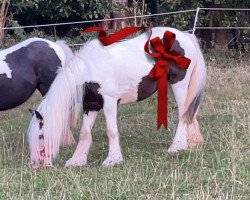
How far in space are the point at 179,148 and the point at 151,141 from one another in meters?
0.71

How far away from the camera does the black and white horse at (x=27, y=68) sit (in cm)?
667

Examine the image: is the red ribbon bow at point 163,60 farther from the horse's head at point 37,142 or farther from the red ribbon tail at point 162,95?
the horse's head at point 37,142

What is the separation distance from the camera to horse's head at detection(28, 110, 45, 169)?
18.2 ft

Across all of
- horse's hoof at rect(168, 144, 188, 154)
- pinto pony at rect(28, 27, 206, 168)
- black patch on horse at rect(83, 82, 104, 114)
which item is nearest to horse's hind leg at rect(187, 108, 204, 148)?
pinto pony at rect(28, 27, 206, 168)

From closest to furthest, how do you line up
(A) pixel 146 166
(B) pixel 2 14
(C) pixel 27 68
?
1. (A) pixel 146 166
2. (C) pixel 27 68
3. (B) pixel 2 14

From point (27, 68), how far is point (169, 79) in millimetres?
1590

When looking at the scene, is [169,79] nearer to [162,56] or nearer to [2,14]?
[162,56]

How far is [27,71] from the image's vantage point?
677 cm

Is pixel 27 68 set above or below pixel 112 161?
above

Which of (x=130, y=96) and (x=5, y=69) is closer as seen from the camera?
(x=130, y=96)

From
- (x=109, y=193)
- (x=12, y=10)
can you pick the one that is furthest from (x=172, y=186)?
(x=12, y=10)

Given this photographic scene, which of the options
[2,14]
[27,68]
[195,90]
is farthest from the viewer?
[2,14]

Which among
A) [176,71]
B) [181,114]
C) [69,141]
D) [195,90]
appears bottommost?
[69,141]

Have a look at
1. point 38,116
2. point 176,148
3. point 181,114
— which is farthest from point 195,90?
point 38,116
